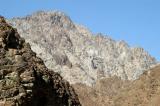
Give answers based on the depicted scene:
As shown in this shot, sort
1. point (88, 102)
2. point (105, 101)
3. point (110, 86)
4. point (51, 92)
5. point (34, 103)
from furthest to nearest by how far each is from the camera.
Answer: point (110, 86)
point (88, 102)
point (105, 101)
point (51, 92)
point (34, 103)

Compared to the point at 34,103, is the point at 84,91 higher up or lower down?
higher up

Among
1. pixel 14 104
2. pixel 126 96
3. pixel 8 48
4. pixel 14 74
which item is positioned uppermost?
pixel 126 96

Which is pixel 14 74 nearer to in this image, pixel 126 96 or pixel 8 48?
pixel 8 48

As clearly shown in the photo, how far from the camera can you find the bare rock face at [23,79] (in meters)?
17.0

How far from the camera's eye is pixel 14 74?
1723cm

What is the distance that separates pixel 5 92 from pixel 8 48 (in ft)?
6.90

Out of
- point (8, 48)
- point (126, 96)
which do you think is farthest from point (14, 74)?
point (126, 96)

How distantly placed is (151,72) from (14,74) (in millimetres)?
73055

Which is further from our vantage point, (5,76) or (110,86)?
(110,86)

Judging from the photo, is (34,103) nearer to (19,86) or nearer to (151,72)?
(19,86)

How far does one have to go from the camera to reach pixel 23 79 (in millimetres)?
17297

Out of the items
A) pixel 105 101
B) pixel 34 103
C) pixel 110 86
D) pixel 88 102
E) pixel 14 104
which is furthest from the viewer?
pixel 110 86

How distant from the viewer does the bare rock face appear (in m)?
17.0

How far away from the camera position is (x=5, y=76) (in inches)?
675
